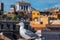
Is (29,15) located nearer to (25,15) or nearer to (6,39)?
(25,15)

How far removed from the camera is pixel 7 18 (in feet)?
59.4

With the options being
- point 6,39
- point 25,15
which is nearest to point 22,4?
point 25,15

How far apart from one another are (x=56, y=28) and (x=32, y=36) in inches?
340

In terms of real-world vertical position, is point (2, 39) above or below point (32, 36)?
below

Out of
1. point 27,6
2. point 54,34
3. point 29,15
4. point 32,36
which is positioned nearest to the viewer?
point 32,36

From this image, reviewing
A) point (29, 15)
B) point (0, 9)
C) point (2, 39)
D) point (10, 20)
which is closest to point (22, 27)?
point (2, 39)

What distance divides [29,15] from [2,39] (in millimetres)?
11099

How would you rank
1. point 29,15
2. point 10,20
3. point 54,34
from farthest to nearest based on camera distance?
point 29,15
point 10,20
point 54,34

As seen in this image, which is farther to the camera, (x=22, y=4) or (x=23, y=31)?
(x=22, y=4)

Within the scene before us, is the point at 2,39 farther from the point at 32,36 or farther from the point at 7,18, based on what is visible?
the point at 7,18

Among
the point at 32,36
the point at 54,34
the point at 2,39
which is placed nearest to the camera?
the point at 32,36

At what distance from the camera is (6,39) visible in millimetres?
8766

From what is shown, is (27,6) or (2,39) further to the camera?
(27,6)

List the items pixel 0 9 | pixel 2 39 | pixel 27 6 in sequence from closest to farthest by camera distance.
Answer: pixel 2 39
pixel 0 9
pixel 27 6
